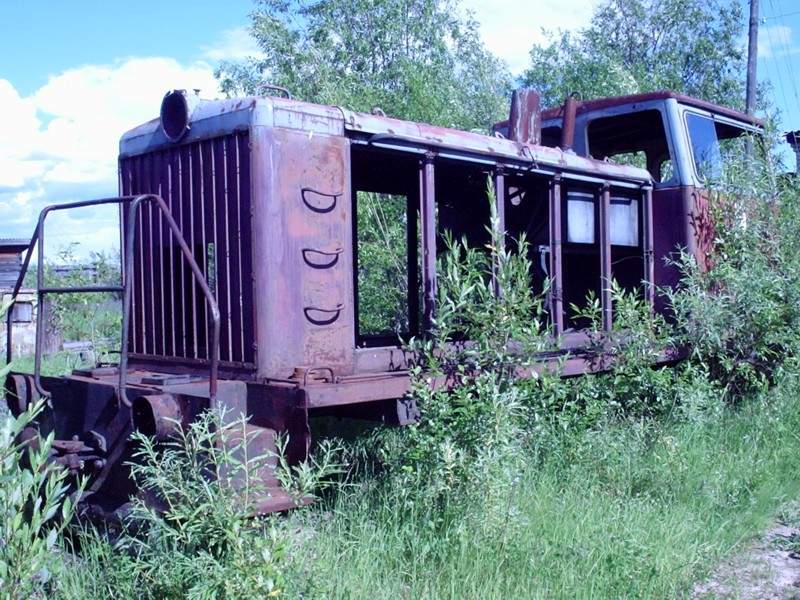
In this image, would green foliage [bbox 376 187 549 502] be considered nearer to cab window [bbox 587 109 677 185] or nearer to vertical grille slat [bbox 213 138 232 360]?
vertical grille slat [bbox 213 138 232 360]

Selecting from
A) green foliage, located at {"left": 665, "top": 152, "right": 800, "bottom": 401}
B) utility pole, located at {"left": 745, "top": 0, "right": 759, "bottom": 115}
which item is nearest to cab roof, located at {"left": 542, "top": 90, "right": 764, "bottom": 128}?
green foliage, located at {"left": 665, "top": 152, "right": 800, "bottom": 401}

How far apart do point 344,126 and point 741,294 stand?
3.50 meters

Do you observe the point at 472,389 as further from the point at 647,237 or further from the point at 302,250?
the point at 647,237

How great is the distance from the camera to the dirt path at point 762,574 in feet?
12.8

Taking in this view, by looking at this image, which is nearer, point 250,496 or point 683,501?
point 250,496

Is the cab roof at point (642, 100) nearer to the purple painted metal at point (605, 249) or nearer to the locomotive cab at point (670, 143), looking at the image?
the locomotive cab at point (670, 143)

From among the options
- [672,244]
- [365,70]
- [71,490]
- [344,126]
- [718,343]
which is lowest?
[71,490]

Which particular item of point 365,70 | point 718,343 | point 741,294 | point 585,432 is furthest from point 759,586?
point 365,70

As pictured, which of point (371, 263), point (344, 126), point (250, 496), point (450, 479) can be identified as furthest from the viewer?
point (371, 263)

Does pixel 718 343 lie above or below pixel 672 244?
below

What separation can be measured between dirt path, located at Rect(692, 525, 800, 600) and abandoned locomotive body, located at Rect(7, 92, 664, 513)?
4.97 ft

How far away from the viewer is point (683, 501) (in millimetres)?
4840

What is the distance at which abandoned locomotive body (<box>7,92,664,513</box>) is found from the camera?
3953 mm

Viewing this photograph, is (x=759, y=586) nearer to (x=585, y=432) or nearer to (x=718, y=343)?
(x=585, y=432)
